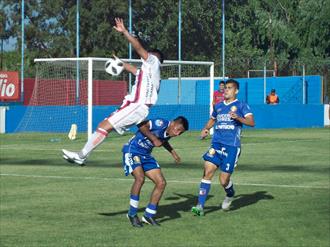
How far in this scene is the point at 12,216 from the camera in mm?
15023

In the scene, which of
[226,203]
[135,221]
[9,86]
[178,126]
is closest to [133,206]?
[135,221]

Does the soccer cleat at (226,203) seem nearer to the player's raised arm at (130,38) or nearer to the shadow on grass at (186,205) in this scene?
the shadow on grass at (186,205)

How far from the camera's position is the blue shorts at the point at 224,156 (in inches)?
609

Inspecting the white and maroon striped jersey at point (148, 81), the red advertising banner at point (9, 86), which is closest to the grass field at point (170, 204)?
the white and maroon striped jersey at point (148, 81)

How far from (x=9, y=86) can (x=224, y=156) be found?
30107 millimetres

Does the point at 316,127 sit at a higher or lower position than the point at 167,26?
lower

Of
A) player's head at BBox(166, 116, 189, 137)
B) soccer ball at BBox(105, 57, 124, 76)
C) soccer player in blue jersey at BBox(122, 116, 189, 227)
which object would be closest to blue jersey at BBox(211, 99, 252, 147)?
soccer player in blue jersey at BBox(122, 116, 189, 227)

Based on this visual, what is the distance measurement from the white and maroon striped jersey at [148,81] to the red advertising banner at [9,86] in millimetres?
33390

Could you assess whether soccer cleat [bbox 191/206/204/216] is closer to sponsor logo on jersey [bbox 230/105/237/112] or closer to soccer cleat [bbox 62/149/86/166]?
sponsor logo on jersey [bbox 230/105/237/112]

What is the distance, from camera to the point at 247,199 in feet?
56.5

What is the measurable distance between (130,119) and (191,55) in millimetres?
68689

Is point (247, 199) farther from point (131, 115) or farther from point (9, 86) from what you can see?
point (9, 86)

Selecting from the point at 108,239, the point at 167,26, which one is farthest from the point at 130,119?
the point at 167,26

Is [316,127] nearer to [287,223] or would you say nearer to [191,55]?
[191,55]
